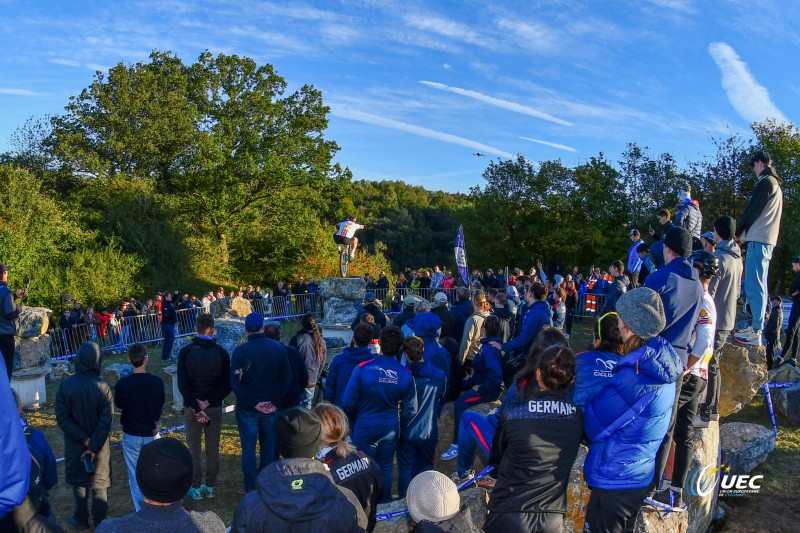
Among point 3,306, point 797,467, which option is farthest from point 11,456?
point 797,467

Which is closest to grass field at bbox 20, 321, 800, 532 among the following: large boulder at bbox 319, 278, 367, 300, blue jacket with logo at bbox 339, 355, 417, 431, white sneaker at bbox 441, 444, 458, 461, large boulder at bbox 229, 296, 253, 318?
white sneaker at bbox 441, 444, 458, 461

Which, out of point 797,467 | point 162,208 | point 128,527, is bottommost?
point 797,467

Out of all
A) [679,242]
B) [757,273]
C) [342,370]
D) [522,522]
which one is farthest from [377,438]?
[757,273]

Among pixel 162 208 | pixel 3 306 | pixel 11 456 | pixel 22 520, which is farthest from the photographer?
pixel 162 208

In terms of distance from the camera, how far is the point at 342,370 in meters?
5.65

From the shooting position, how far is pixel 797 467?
6.12 m

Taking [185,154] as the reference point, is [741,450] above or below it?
below

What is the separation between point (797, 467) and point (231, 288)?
87.8 ft

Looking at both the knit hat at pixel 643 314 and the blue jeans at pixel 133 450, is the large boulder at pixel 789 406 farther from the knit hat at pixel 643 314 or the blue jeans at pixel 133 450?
the blue jeans at pixel 133 450

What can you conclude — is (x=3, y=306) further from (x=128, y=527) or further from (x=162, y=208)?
(x=162, y=208)

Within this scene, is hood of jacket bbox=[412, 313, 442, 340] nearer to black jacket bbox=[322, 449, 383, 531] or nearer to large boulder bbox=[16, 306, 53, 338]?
black jacket bbox=[322, 449, 383, 531]

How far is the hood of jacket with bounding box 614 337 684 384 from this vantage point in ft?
9.58

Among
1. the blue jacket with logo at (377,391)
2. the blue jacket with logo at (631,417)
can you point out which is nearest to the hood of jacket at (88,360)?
the blue jacket with logo at (377,391)

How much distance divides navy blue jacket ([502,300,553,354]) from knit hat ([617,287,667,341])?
3219mm
